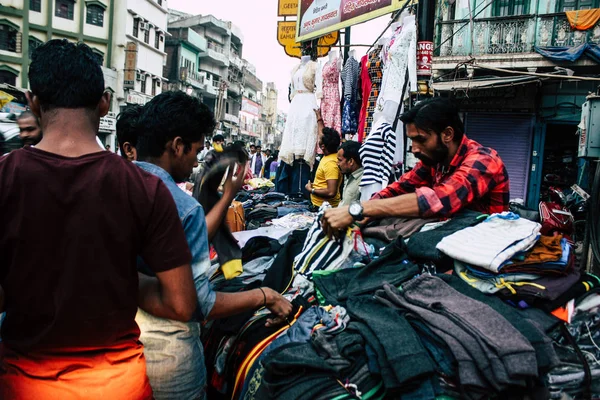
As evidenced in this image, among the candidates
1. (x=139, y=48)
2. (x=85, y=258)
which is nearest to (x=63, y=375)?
(x=85, y=258)

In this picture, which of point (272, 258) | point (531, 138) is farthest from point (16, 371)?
point (531, 138)

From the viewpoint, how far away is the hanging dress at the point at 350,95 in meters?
5.32

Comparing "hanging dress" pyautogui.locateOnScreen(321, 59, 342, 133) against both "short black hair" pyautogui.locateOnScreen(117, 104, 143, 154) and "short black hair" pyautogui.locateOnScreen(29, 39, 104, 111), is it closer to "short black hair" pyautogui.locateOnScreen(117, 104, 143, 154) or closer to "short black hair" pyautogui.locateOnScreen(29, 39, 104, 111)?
"short black hair" pyautogui.locateOnScreen(117, 104, 143, 154)

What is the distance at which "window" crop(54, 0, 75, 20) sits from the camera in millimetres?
29875

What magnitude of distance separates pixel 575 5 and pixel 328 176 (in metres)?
12.3

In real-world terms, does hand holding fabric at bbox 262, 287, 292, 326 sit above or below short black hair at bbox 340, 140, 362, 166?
below

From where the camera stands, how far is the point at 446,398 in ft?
5.33

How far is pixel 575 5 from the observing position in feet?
42.8

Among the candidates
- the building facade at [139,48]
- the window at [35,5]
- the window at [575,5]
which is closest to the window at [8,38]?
the window at [35,5]

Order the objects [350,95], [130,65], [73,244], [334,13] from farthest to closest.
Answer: [130,65] → [334,13] → [350,95] → [73,244]

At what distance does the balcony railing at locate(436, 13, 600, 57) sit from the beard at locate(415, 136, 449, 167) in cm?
1106

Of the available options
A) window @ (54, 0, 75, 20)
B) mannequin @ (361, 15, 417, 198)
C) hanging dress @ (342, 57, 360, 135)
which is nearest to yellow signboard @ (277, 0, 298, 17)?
hanging dress @ (342, 57, 360, 135)

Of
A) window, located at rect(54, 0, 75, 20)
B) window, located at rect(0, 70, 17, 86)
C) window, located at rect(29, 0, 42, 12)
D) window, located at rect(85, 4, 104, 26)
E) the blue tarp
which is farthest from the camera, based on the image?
window, located at rect(85, 4, 104, 26)

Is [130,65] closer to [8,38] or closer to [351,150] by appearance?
[8,38]
